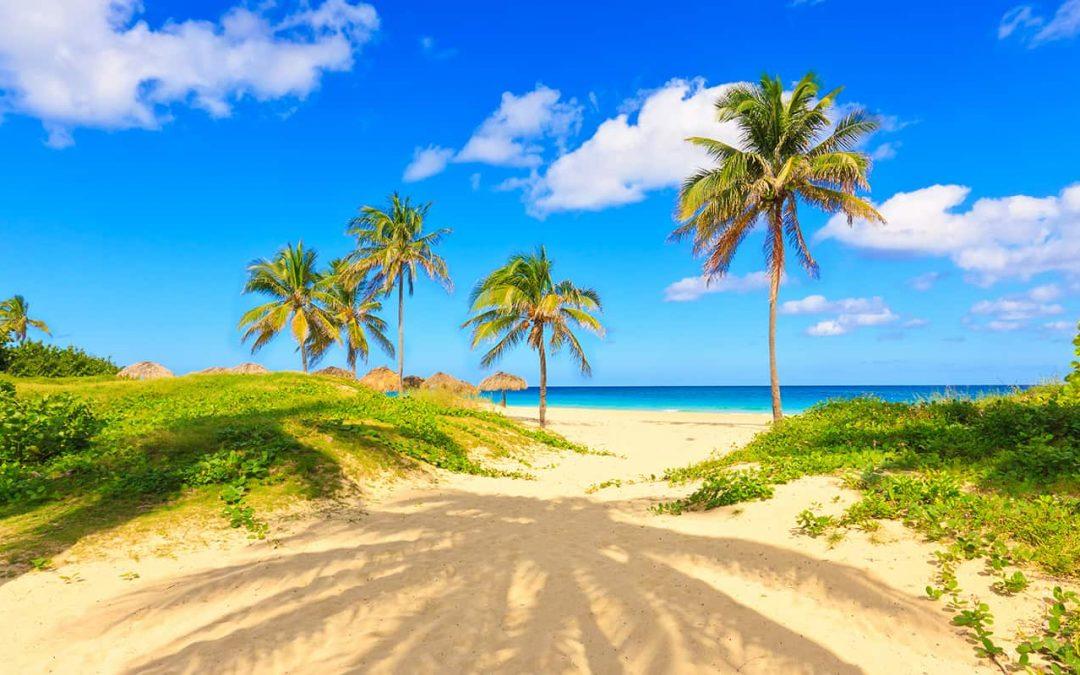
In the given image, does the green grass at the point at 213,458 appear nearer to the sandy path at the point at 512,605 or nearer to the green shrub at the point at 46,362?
the sandy path at the point at 512,605

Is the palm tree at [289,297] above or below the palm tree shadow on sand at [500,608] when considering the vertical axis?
above

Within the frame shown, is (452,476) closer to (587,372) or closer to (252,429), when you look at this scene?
(252,429)

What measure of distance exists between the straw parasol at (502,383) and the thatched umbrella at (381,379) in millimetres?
7843

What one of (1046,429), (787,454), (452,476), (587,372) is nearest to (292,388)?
(452,476)

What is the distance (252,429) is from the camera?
1060 centimetres

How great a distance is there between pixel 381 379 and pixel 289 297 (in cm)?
1084

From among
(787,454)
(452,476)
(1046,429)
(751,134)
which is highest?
(751,134)

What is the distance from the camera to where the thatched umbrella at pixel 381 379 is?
139ft

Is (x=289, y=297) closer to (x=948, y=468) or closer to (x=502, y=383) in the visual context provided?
(x=502, y=383)

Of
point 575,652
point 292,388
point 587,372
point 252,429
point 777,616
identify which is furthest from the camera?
point 587,372

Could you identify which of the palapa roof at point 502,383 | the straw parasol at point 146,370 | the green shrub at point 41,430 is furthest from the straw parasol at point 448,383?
the green shrub at point 41,430

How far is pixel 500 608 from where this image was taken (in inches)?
193

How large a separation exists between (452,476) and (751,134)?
17104mm

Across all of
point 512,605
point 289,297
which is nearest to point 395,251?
point 289,297
